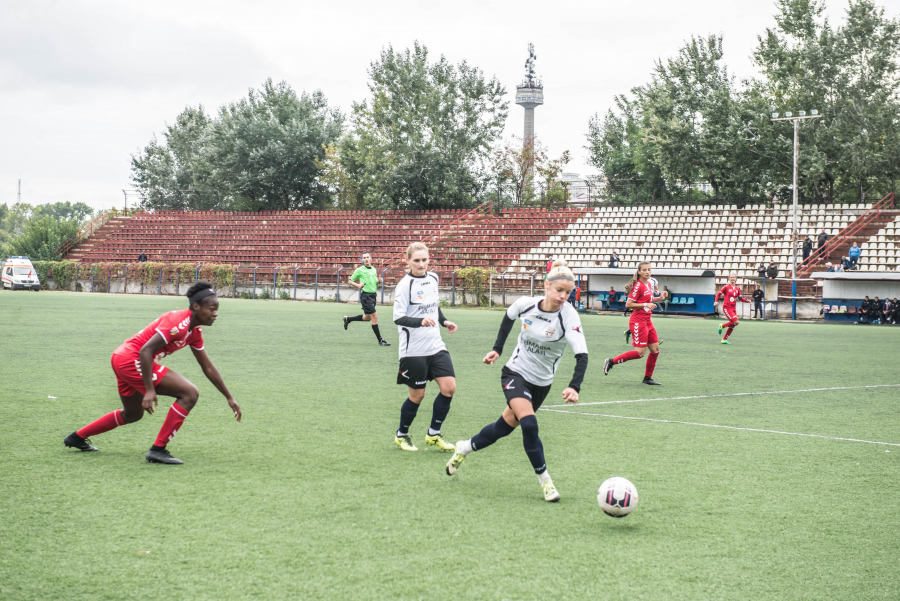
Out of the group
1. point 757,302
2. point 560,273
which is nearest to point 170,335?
point 560,273

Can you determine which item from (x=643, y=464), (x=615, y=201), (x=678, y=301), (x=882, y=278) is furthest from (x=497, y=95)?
(x=643, y=464)

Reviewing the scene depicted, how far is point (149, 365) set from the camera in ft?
17.4

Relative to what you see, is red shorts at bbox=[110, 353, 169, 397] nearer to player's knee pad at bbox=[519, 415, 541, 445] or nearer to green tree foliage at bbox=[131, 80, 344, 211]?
player's knee pad at bbox=[519, 415, 541, 445]

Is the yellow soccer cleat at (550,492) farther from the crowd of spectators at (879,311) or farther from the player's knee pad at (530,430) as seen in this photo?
the crowd of spectators at (879,311)

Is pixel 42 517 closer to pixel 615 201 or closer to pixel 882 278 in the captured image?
pixel 882 278

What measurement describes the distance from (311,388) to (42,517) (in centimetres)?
545

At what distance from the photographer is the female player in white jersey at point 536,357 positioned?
17.0 ft

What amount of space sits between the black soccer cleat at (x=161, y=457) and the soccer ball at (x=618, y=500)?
3.28m

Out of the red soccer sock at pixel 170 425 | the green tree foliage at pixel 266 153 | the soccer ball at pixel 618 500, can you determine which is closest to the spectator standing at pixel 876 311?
the soccer ball at pixel 618 500

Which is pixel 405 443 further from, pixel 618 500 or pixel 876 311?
pixel 876 311

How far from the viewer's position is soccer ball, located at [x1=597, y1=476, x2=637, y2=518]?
4648 millimetres

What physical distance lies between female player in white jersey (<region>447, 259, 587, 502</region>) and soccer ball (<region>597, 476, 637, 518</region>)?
0.53 m

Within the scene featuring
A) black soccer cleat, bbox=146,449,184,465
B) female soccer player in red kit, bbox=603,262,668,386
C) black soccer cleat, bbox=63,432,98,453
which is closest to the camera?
black soccer cleat, bbox=146,449,184,465

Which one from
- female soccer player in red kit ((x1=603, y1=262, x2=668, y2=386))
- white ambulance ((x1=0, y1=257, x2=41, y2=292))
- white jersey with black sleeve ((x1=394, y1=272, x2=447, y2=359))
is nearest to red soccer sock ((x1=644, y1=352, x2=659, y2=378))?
Result: female soccer player in red kit ((x1=603, y1=262, x2=668, y2=386))
